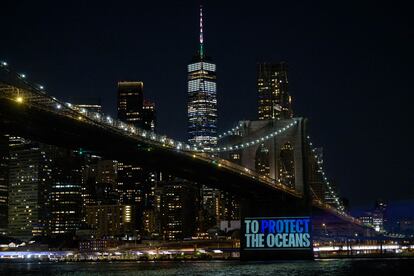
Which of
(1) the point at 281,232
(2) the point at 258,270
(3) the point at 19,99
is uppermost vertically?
(3) the point at 19,99

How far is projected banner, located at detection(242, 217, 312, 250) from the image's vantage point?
6078 cm

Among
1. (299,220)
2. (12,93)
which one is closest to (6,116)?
(12,93)

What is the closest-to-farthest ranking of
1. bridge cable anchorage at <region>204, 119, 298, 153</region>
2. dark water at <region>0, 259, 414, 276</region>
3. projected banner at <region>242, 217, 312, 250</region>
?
dark water at <region>0, 259, 414, 276</region> → projected banner at <region>242, 217, 312, 250</region> → bridge cable anchorage at <region>204, 119, 298, 153</region>

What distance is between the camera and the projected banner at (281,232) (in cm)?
6078

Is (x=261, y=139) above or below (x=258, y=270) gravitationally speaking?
above

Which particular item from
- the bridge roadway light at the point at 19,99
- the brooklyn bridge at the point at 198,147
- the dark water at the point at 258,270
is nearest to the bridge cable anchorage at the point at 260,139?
the brooklyn bridge at the point at 198,147

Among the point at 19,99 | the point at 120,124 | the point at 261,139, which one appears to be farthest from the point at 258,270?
the point at 19,99

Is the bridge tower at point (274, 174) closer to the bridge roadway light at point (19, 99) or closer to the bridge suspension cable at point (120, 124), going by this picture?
the bridge suspension cable at point (120, 124)

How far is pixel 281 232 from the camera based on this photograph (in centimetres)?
6112

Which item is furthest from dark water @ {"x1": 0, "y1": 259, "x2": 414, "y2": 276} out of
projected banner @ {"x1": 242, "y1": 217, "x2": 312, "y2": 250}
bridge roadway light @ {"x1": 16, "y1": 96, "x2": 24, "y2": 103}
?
bridge roadway light @ {"x1": 16, "y1": 96, "x2": 24, "y2": 103}

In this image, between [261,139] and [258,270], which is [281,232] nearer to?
[261,139]

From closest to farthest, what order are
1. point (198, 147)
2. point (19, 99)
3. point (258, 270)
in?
point (19, 99), point (258, 270), point (198, 147)

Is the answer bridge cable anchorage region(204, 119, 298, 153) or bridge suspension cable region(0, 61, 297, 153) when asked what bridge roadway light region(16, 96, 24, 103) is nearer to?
bridge suspension cable region(0, 61, 297, 153)

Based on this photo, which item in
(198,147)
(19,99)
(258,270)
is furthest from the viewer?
(198,147)
